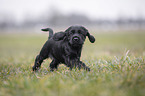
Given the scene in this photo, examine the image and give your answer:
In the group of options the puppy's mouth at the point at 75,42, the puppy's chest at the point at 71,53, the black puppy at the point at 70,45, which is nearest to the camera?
the puppy's mouth at the point at 75,42

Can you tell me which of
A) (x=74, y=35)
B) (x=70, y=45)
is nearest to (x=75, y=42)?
(x=74, y=35)

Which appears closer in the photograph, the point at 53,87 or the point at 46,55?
the point at 53,87

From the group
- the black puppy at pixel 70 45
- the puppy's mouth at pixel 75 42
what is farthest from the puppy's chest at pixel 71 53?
the puppy's mouth at pixel 75 42

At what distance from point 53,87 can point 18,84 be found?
2.15 feet

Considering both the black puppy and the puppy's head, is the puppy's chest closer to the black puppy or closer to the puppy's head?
the black puppy

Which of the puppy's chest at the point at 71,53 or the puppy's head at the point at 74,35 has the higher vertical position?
the puppy's head at the point at 74,35

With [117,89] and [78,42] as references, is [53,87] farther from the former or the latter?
[78,42]

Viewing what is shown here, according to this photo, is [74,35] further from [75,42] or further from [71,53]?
[71,53]

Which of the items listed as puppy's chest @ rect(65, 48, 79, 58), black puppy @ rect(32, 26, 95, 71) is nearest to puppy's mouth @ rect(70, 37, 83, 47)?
black puppy @ rect(32, 26, 95, 71)

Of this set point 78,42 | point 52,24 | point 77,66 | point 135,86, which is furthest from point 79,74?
point 52,24

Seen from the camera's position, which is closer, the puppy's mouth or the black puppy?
the puppy's mouth

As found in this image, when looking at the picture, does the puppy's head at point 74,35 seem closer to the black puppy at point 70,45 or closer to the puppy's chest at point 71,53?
the black puppy at point 70,45

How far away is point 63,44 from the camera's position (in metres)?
4.43

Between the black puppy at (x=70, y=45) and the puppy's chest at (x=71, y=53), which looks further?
the puppy's chest at (x=71, y=53)
